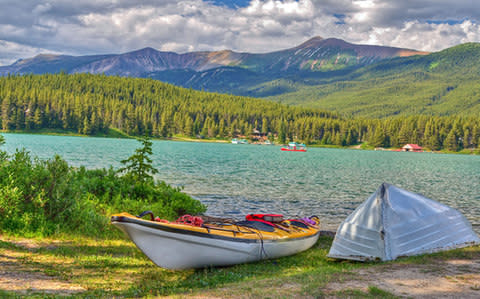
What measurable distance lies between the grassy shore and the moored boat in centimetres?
34

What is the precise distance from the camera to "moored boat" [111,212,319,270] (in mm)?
10297

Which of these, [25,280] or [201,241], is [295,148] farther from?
[25,280]

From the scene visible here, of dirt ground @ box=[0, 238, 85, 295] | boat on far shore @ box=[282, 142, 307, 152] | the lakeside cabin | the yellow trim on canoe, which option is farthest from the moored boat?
the lakeside cabin

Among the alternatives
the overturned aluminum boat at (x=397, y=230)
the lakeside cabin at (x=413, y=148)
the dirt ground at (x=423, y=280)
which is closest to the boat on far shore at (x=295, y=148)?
the lakeside cabin at (x=413, y=148)

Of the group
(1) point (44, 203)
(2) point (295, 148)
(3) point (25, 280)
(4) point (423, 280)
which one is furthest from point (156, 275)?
(2) point (295, 148)

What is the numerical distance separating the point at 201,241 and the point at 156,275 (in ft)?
5.10

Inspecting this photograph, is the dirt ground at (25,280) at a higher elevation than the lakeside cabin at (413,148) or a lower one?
lower

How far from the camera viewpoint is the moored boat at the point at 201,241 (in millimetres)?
10297

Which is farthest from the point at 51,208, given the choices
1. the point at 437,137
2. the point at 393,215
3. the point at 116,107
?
the point at 437,137

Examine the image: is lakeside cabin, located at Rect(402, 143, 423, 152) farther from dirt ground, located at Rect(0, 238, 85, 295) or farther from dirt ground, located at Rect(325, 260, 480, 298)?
dirt ground, located at Rect(0, 238, 85, 295)

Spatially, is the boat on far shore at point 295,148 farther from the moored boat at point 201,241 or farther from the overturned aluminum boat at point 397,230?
the moored boat at point 201,241

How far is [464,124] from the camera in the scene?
591ft

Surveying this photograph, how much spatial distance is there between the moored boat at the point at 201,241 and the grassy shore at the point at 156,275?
344mm

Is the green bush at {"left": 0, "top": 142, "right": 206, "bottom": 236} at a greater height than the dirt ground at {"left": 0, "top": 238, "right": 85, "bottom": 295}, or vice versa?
the green bush at {"left": 0, "top": 142, "right": 206, "bottom": 236}
